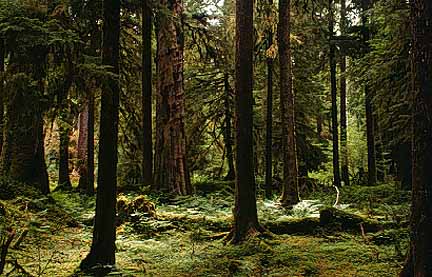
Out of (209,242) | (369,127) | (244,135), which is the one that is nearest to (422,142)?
(244,135)

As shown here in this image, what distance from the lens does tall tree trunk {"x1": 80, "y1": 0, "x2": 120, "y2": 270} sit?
710 centimetres

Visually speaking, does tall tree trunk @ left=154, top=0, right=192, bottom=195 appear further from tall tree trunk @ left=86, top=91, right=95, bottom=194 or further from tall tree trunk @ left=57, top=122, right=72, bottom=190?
tall tree trunk @ left=57, top=122, right=72, bottom=190

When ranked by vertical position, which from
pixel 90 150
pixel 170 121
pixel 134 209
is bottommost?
pixel 134 209

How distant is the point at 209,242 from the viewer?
32.1 feet

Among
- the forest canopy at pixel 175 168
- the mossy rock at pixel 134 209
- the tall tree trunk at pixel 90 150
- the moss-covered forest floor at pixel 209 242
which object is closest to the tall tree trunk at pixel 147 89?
the forest canopy at pixel 175 168

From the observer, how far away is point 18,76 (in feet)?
22.6

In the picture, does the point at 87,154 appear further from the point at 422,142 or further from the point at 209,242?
the point at 422,142

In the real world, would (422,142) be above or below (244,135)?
below

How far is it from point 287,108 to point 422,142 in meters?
8.42

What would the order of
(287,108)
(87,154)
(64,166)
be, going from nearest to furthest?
(287,108) → (87,154) → (64,166)

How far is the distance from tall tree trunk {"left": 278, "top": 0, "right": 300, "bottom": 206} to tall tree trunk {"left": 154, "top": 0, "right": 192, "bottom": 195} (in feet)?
12.0

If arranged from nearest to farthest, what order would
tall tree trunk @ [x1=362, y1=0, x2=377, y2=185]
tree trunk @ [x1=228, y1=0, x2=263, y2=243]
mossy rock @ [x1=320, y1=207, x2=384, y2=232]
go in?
tree trunk @ [x1=228, y1=0, x2=263, y2=243] < mossy rock @ [x1=320, y1=207, x2=384, y2=232] < tall tree trunk @ [x1=362, y1=0, x2=377, y2=185]

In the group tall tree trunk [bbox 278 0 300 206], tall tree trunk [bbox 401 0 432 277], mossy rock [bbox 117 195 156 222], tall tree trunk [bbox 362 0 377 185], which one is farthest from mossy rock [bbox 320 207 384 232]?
tall tree trunk [bbox 362 0 377 185]

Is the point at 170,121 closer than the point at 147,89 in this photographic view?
No
